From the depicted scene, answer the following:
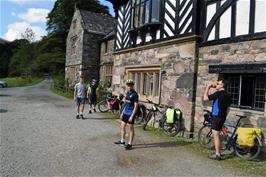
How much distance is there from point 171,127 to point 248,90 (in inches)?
104

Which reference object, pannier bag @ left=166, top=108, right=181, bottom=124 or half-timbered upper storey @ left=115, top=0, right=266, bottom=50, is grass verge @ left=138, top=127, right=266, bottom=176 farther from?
half-timbered upper storey @ left=115, top=0, right=266, bottom=50

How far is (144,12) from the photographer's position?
10.6 metres

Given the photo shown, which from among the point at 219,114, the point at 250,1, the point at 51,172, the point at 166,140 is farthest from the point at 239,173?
the point at 250,1

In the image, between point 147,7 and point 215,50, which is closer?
point 215,50

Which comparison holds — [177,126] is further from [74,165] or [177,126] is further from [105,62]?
[105,62]

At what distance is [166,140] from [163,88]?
2.18m

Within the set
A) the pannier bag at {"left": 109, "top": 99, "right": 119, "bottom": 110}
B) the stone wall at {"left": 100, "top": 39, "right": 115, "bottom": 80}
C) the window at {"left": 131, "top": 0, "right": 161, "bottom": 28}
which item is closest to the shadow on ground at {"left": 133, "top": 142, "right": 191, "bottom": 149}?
the window at {"left": 131, "top": 0, "right": 161, "bottom": 28}

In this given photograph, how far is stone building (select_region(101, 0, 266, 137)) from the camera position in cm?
648

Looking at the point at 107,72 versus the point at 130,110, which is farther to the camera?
the point at 107,72

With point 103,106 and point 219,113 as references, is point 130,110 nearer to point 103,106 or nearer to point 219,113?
point 219,113

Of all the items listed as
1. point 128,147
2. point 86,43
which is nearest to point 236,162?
point 128,147

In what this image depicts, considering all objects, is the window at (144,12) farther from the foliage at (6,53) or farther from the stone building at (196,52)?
the foliage at (6,53)

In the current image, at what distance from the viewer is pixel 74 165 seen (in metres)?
5.14

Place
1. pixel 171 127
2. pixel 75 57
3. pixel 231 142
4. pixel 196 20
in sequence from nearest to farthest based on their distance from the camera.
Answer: pixel 231 142 < pixel 196 20 < pixel 171 127 < pixel 75 57
